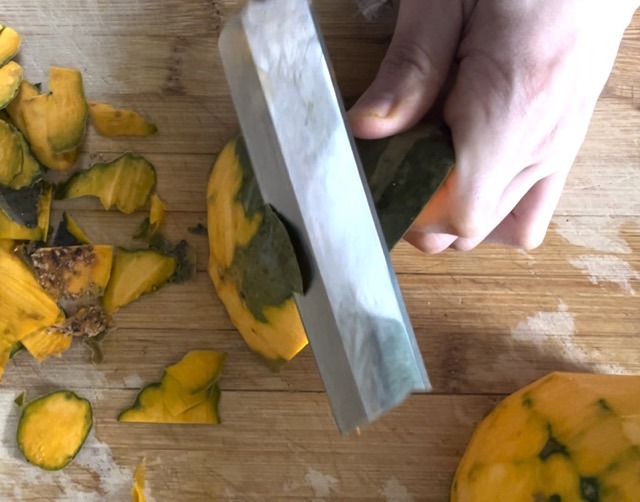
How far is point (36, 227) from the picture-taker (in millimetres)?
1024

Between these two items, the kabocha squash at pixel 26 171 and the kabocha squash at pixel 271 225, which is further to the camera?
the kabocha squash at pixel 26 171

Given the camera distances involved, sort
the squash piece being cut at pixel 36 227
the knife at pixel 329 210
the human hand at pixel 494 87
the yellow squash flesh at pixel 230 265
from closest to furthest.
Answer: the knife at pixel 329 210 < the human hand at pixel 494 87 < the yellow squash flesh at pixel 230 265 < the squash piece being cut at pixel 36 227

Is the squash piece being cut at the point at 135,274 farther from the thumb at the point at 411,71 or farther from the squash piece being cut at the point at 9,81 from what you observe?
the thumb at the point at 411,71

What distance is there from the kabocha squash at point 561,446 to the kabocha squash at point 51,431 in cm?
56

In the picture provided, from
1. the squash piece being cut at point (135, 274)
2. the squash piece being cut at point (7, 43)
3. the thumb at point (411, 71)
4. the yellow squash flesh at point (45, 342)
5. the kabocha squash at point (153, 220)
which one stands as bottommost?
the yellow squash flesh at point (45, 342)

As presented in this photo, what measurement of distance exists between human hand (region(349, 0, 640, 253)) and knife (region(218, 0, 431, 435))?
161mm

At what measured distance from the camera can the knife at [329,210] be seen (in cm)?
60

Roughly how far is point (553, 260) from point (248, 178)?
0.47 metres

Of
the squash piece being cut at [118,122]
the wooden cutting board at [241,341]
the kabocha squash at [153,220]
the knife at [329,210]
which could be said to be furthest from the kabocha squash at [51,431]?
the knife at [329,210]

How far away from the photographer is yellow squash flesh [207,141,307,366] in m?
0.91

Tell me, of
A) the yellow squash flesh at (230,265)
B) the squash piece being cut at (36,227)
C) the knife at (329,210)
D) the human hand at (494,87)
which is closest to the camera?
the knife at (329,210)

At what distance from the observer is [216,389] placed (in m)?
1.04

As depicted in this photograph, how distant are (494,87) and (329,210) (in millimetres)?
276

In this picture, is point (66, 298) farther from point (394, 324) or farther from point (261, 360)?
point (394, 324)
